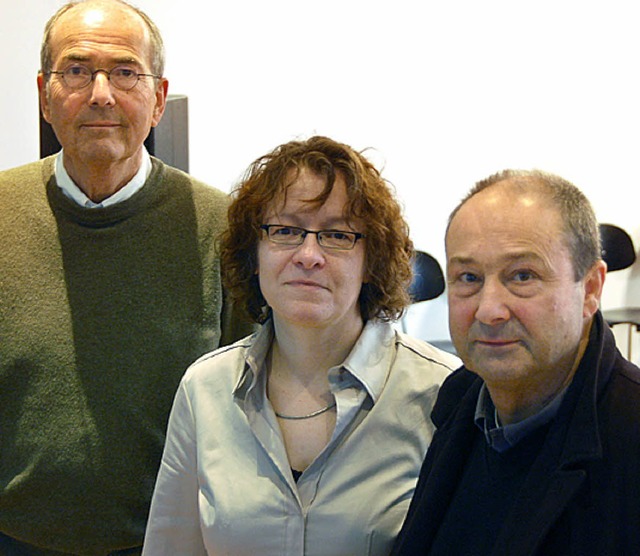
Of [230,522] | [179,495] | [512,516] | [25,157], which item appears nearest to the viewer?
[512,516]

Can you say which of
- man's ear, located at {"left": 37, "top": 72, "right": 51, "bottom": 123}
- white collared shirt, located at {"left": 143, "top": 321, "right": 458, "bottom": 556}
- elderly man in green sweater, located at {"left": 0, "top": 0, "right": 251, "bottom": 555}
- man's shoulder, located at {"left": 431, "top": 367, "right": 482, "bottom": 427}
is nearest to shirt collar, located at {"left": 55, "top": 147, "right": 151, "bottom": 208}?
elderly man in green sweater, located at {"left": 0, "top": 0, "right": 251, "bottom": 555}

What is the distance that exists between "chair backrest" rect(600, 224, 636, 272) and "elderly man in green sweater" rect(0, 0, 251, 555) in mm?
3798

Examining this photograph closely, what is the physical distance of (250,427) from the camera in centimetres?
195

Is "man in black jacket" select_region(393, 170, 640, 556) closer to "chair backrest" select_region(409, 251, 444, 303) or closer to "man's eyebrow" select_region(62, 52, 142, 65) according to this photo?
"man's eyebrow" select_region(62, 52, 142, 65)

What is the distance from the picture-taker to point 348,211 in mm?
1938

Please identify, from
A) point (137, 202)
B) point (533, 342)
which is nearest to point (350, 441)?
point (533, 342)

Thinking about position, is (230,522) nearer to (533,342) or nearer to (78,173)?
(533,342)

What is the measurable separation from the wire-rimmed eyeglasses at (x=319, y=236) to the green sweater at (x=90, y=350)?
16.7 inches

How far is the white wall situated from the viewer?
5.86 m

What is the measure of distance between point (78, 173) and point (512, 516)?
1.37m

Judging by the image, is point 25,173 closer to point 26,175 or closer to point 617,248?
point 26,175

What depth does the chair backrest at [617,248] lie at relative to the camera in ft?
18.6

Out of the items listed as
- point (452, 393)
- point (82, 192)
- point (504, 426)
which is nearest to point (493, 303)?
point (504, 426)

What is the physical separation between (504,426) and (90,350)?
1.08 meters
